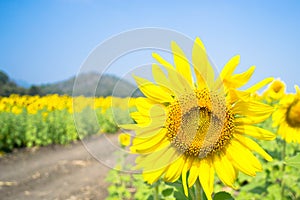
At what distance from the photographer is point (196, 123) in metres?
1.08

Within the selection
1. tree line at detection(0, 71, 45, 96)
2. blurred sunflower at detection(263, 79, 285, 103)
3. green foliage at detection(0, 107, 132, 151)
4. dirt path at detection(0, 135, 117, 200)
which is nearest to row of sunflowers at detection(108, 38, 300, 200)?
blurred sunflower at detection(263, 79, 285, 103)

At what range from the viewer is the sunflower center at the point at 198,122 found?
1.08 m

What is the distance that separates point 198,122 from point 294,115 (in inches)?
61.4

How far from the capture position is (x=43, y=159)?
25.8ft

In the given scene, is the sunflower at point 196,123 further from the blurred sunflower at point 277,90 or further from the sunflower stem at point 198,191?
the blurred sunflower at point 277,90

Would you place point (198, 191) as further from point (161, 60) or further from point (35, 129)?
point (35, 129)

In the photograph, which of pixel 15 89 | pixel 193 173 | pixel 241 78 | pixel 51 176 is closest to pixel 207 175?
pixel 193 173

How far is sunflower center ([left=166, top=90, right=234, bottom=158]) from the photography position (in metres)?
1.08

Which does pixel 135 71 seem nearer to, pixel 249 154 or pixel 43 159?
pixel 249 154

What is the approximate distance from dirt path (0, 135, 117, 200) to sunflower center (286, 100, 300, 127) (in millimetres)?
3075

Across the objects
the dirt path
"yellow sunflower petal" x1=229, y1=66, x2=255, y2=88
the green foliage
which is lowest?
the dirt path

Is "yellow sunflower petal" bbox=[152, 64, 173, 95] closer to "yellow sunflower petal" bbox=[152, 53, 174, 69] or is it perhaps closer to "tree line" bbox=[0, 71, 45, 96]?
"yellow sunflower petal" bbox=[152, 53, 174, 69]

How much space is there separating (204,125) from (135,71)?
0.29 metres

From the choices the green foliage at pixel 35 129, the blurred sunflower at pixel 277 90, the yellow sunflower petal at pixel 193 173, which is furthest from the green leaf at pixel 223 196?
the green foliage at pixel 35 129
